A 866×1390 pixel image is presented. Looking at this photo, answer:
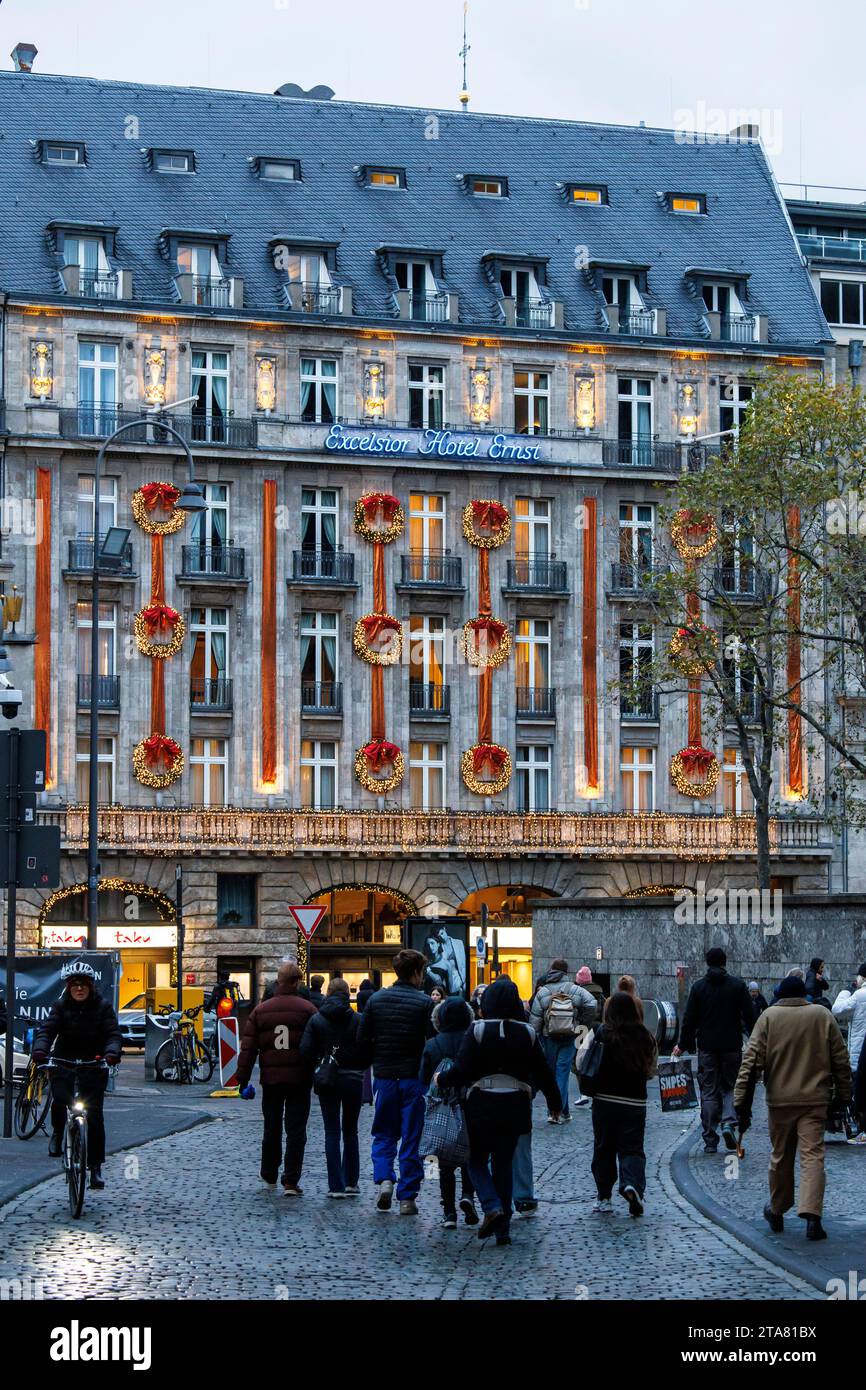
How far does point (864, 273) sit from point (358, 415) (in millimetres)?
18848

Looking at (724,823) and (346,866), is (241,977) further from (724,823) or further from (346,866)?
(724,823)

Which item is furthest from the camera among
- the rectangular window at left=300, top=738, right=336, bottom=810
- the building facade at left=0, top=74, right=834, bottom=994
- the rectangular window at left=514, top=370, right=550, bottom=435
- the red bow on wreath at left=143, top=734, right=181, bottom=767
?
the rectangular window at left=514, top=370, right=550, bottom=435

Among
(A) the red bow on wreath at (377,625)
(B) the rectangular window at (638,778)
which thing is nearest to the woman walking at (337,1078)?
(A) the red bow on wreath at (377,625)

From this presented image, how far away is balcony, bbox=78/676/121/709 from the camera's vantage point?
62875 mm

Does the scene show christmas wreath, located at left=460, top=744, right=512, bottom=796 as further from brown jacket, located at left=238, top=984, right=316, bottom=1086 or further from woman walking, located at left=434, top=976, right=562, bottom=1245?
woman walking, located at left=434, top=976, right=562, bottom=1245

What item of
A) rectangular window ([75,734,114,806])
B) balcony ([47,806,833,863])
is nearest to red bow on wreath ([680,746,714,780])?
balcony ([47,806,833,863])

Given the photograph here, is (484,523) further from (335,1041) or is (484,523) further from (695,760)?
(335,1041)

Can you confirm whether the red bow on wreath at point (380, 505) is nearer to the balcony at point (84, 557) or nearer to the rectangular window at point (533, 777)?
the balcony at point (84, 557)

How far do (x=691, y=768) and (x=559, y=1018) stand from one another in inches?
1485

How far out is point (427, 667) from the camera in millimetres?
66188

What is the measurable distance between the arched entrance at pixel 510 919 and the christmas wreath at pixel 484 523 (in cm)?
912

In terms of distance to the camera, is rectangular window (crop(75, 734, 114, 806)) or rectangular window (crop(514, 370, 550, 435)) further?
rectangular window (crop(514, 370, 550, 435))

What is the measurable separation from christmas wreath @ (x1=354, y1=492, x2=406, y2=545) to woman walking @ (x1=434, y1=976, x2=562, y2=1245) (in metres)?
47.7
